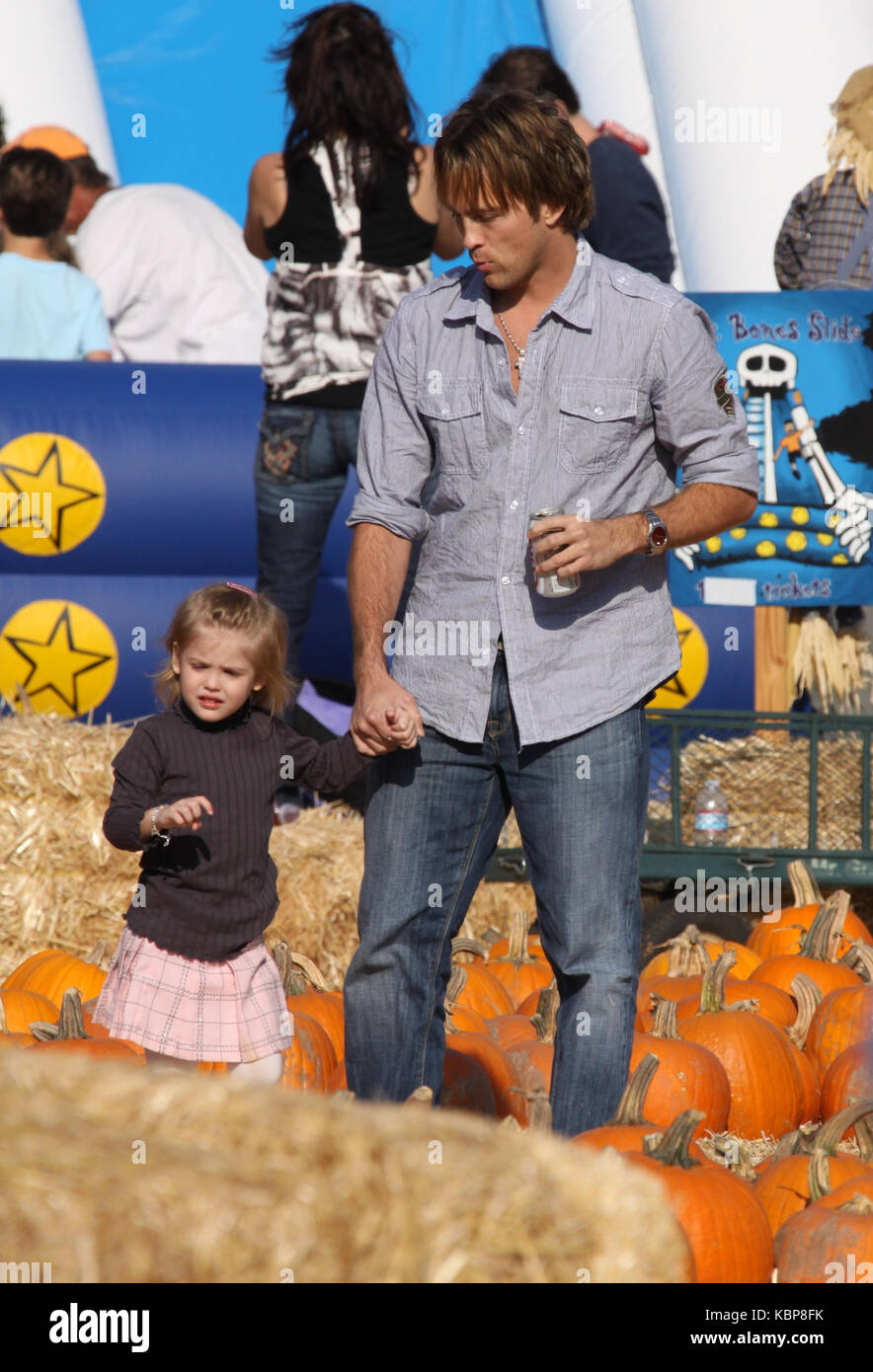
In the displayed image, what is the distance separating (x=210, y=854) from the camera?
10.1 ft

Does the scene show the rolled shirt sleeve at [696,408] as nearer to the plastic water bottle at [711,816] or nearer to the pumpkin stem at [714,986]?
the pumpkin stem at [714,986]

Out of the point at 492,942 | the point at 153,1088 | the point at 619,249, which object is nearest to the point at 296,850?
the point at 492,942

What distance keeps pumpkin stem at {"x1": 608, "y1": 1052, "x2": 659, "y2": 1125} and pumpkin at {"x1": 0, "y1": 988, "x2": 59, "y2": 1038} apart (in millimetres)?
1459

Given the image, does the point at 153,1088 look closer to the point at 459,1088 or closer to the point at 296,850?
the point at 459,1088

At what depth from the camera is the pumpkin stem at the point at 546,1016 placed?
11.8ft

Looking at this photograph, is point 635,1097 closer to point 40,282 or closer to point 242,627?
point 242,627

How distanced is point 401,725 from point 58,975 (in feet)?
5.84

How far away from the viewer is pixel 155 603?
5832 millimetres

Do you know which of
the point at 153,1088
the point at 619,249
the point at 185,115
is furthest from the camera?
the point at 185,115

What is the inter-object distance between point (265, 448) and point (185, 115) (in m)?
5.42

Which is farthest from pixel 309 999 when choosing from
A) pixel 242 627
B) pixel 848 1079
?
pixel 848 1079

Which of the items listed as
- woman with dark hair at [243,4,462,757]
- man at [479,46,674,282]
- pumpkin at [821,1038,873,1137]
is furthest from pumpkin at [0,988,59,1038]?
man at [479,46,674,282]

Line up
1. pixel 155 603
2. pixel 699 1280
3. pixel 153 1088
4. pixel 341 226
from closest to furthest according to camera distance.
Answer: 1. pixel 153 1088
2. pixel 699 1280
3. pixel 341 226
4. pixel 155 603

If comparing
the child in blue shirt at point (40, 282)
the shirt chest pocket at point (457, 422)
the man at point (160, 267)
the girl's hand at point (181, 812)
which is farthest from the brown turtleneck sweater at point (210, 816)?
the man at point (160, 267)
